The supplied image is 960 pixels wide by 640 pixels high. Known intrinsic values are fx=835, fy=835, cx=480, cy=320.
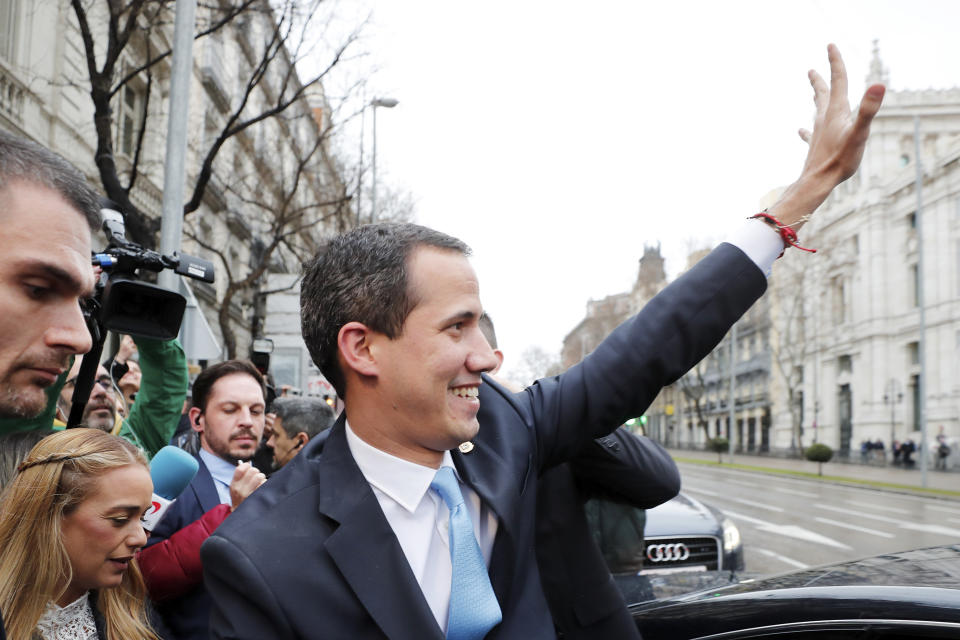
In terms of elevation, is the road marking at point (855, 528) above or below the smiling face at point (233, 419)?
below

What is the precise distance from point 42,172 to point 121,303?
1218mm

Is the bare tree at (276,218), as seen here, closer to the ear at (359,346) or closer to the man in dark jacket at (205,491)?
the man in dark jacket at (205,491)

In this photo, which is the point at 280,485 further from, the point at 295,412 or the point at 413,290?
the point at 295,412

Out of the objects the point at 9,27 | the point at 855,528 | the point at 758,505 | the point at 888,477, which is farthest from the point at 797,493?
the point at 9,27

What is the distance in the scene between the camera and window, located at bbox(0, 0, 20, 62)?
11.3 m

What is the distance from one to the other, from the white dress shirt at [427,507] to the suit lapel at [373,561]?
58 millimetres

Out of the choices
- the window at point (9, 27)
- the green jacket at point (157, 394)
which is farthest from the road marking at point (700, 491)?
the green jacket at point (157, 394)

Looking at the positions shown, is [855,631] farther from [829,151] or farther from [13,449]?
[13,449]

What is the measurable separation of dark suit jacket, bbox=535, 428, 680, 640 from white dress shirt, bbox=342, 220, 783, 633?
245mm

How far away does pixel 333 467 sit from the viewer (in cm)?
176

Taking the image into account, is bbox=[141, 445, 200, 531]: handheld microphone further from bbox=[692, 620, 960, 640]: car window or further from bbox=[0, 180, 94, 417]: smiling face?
bbox=[692, 620, 960, 640]: car window

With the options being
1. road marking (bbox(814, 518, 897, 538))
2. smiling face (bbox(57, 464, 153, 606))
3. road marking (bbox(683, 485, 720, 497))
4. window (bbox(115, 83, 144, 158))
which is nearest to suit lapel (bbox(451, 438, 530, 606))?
smiling face (bbox(57, 464, 153, 606))

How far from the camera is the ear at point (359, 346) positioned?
179 centimetres

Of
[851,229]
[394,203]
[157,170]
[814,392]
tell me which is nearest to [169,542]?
[157,170]
